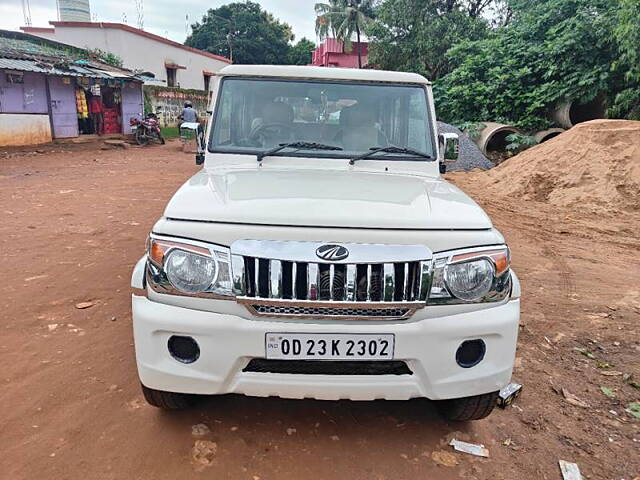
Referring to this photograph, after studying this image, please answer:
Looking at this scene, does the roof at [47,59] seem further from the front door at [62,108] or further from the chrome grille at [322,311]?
the chrome grille at [322,311]

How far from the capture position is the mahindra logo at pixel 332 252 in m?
2.06

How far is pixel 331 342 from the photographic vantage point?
211 centimetres

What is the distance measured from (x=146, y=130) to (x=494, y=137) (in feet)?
43.2

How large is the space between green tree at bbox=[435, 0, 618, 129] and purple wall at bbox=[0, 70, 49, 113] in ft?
44.4

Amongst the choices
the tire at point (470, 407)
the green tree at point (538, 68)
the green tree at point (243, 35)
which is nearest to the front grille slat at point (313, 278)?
the tire at point (470, 407)

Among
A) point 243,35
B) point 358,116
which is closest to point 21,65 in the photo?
point 358,116

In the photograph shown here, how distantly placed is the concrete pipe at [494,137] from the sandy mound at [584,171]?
2.90m

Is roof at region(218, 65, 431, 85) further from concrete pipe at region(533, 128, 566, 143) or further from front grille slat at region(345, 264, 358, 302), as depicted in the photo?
concrete pipe at region(533, 128, 566, 143)

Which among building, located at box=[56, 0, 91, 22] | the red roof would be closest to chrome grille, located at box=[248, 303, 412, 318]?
the red roof

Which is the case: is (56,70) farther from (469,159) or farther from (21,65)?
(469,159)

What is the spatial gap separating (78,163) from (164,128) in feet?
33.0

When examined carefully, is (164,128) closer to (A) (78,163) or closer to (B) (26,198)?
(A) (78,163)

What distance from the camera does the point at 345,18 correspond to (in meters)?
35.3

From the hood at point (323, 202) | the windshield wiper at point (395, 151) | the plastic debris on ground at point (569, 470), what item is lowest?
the plastic debris on ground at point (569, 470)
